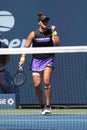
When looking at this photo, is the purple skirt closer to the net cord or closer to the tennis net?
the tennis net

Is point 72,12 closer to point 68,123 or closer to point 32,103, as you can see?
point 32,103

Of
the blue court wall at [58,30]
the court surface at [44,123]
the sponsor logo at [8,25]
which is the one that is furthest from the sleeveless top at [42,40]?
the sponsor logo at [8,25]

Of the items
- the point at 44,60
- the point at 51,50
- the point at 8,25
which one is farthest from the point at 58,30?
the point at 51,50

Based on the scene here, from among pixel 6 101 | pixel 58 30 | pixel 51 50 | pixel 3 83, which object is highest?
pixel 51 50

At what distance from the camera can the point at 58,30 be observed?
1264 cm

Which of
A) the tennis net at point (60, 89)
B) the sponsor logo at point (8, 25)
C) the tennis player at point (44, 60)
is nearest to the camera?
the tennis player at point (44, 60)

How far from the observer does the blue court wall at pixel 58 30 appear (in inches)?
462

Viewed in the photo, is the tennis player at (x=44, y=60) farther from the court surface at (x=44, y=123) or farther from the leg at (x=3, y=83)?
the leg at (x=3, y=83)

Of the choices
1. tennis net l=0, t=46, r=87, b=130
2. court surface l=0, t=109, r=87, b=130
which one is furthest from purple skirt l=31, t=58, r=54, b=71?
court surface l=0, t=109, r=87, b=130

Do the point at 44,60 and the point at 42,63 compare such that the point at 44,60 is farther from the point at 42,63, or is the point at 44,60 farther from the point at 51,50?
the point at 51,50

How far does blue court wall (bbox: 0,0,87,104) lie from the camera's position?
1173 centimetres

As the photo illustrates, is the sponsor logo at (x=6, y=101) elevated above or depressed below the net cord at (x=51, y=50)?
below

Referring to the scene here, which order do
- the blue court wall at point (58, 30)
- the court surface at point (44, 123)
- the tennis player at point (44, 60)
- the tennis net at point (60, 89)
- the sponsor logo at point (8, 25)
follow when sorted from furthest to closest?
1. the sponsor logo at point (8, 25)
2. the blue court wall at point (58, 30)
3. the tennis net at point (60, 89)
4. the tennis player at point (44, 60)
5. the court surface at point (44, 123)

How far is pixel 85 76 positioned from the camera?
1171 cm
